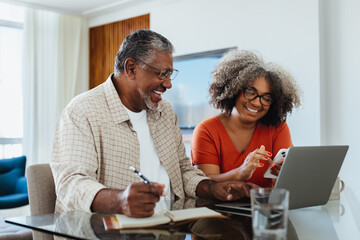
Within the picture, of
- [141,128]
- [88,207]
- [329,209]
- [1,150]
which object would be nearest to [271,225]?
[88,207]

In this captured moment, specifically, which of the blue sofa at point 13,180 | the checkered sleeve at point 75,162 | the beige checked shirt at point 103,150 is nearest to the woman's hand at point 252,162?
the beige checked shirt at point 103,150

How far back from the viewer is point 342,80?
3387mm

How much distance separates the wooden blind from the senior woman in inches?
127

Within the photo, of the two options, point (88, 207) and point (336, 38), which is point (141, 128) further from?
point (336, 38)

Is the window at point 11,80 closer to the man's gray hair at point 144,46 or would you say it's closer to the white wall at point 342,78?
the white wall at point 342,78

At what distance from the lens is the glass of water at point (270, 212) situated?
87 centimetres

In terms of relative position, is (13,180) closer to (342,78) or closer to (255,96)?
(255,96)

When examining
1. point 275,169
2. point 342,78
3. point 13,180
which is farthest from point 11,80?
point 275,169

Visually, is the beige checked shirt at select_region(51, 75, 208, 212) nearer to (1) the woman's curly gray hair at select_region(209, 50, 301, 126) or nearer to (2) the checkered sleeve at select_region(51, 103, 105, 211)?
(2) the checkered sleeve at select_region(51, 103, 105, 211)

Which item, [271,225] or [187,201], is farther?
[187,201]

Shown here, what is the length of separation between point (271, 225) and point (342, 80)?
9.26ft

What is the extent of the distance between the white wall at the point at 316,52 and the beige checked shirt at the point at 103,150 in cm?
199

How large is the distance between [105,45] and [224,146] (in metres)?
3.96

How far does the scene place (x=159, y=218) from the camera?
1.08 m
